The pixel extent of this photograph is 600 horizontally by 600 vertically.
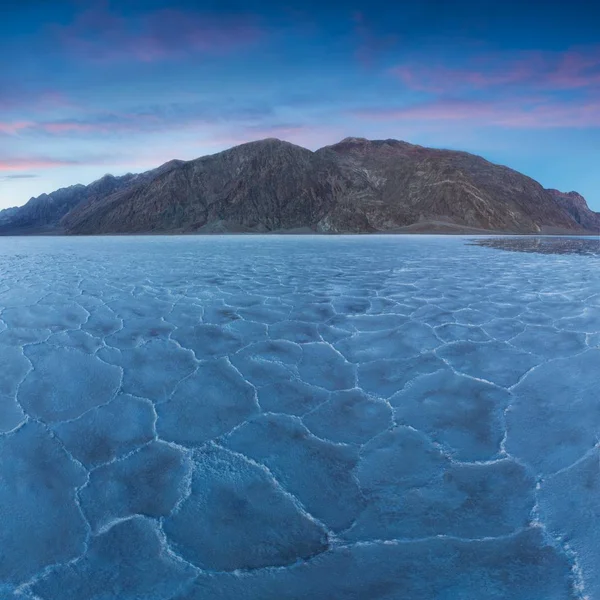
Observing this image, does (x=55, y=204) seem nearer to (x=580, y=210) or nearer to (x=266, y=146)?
(x=266, y=146)

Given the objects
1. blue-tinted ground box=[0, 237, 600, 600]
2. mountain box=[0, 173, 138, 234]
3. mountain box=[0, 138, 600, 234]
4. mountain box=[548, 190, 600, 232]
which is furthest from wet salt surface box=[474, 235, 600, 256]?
mountain box=[0, 173, 138, 234]

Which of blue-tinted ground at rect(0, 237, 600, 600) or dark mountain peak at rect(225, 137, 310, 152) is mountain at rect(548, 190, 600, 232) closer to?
dark mountain peak at rect(225, 137, 310, 152)

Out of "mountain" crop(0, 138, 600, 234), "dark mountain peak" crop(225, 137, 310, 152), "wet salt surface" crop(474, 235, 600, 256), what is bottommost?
"wet salt surface" crop(474, 235, 600, 256)

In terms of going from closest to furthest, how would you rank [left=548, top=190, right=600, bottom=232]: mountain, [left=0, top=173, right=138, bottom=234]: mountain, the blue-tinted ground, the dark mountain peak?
the blue-tinted ground, the dark mountain peak, [left=548, top=190, right=600, bottom=232]: mountain, [left=0, top=173, right=138, bottom=234]: mountain

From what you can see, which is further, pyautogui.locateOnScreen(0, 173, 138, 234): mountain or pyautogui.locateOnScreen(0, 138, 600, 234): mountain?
pyautogui.locateOnScreen(0, 173, 138, 234): mountain

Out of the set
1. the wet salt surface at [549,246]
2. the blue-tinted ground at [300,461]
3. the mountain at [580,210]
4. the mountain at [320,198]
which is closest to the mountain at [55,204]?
the mountain at [320,198]

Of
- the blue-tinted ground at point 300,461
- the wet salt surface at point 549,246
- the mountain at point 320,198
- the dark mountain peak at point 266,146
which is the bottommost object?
the blue-tinted ground at point 300,461

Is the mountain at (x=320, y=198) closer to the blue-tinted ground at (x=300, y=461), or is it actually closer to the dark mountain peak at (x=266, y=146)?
the dark mountain peak at (x=266, y=146)
